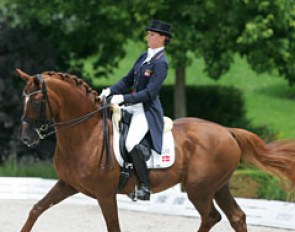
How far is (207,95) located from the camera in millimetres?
16656

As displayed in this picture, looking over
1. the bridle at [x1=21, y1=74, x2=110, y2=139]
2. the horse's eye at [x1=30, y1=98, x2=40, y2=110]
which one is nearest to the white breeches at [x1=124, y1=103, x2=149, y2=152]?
the bridle at [x1=21, y1=74, x2=110, y2=139]

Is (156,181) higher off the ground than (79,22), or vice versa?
(79,22)

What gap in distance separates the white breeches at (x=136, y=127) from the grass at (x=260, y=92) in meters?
9.78

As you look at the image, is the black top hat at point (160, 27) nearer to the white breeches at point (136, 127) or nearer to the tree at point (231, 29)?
the white breeches at point (136, 127)

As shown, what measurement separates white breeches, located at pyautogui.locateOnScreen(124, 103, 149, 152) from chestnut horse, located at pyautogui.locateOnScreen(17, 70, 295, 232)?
267 mm

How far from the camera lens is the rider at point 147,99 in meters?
7.48

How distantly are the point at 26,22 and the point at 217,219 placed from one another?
8.17 metres

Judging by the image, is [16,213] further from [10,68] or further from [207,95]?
[207,95]

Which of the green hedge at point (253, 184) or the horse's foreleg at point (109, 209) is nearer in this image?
the horse's foreleg at point (109, 209)

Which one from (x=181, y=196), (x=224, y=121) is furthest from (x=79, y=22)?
(x=181, y=196)

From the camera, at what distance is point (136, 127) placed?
759cm

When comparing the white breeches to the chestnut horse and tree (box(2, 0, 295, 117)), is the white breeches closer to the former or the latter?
the chestnut horse

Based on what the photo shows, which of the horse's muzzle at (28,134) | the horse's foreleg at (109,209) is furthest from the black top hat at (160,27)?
the horse's foreleg at (109,209)

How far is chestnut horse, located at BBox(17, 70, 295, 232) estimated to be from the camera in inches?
286
